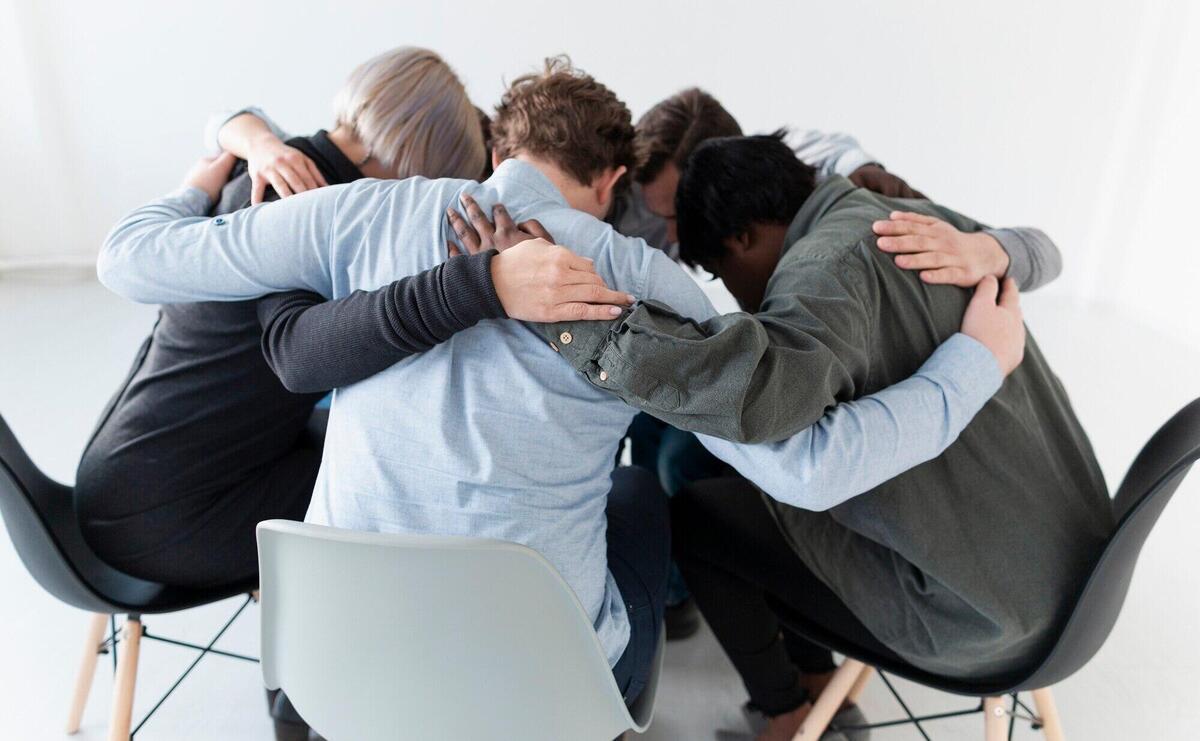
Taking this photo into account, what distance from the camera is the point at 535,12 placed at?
4250 millimetres

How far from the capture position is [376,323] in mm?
1086

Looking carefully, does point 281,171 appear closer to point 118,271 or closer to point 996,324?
point 118,271

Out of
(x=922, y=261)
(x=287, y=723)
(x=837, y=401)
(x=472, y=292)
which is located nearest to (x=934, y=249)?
(x=922, y=261)

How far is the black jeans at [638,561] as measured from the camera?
1.31 metres

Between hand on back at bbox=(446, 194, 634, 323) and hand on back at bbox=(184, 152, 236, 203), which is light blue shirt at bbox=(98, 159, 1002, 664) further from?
hand on back at bbox=(184, 152, 236, 203)

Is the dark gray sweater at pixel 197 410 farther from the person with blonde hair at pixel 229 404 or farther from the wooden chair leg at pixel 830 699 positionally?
the wooden chair leg at pixel 830 699

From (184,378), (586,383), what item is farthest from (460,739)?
(184,378)

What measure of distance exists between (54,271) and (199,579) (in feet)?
11.3

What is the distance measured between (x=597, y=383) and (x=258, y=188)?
2.20ft

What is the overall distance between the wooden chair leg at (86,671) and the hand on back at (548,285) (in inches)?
43.9

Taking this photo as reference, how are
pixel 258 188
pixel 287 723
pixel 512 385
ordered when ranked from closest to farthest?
pixel 512 385, pixel 258 188, pixel 287 723

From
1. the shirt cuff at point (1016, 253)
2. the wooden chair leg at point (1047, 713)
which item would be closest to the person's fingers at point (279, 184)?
the shirt cuff at point (1016, 253)

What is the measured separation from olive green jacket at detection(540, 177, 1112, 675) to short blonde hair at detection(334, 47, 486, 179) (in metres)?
0.57

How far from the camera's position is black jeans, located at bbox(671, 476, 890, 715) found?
150 centimetres
